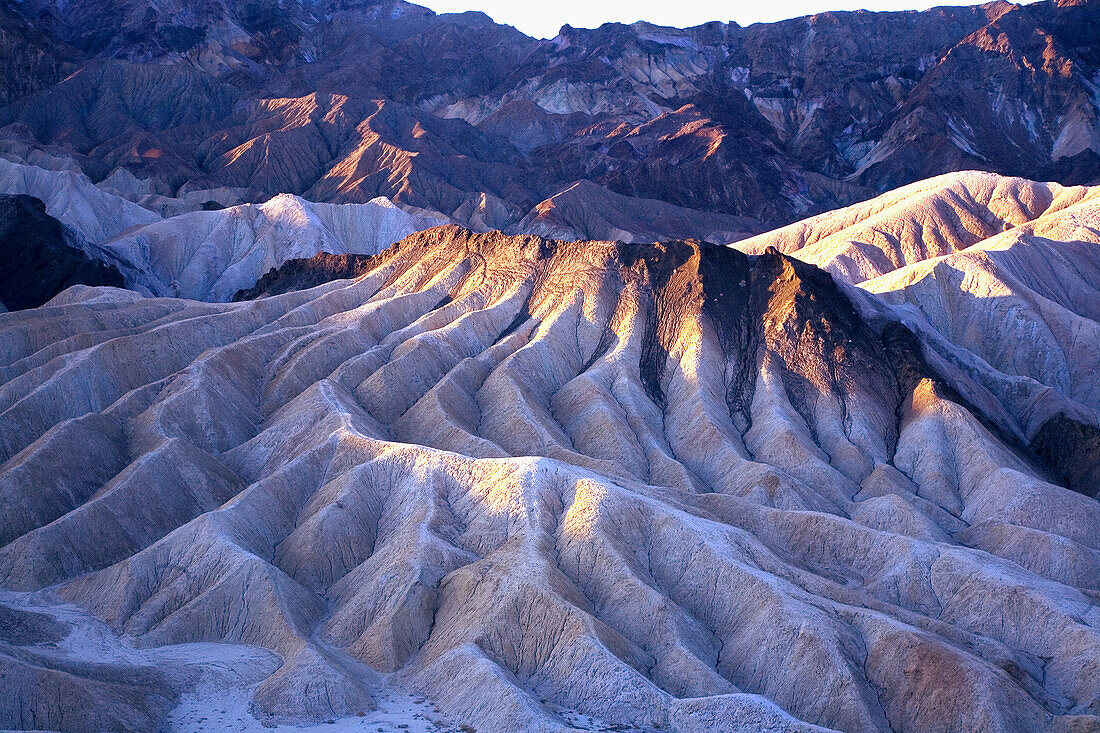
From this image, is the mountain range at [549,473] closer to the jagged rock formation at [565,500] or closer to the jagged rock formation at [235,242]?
the jagged rock formation at [565,500]

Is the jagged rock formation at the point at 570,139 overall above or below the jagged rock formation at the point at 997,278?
above

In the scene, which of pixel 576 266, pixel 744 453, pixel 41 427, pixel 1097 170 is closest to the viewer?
pixel 41 427

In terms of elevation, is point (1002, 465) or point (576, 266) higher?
point (576, 266)

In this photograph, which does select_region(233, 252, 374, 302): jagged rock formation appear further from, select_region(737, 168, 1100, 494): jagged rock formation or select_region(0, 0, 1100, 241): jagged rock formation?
select_region(0, 0, 1100, 241): jagged rock formation

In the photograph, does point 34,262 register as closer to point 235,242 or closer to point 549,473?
point 235,242

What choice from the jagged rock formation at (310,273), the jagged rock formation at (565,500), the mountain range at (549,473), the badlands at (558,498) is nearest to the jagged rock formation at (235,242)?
the mountain range at (549,473)

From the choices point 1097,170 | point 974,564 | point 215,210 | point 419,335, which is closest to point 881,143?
point 1097,170

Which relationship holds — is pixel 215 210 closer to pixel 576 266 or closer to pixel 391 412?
pixel 576 266
